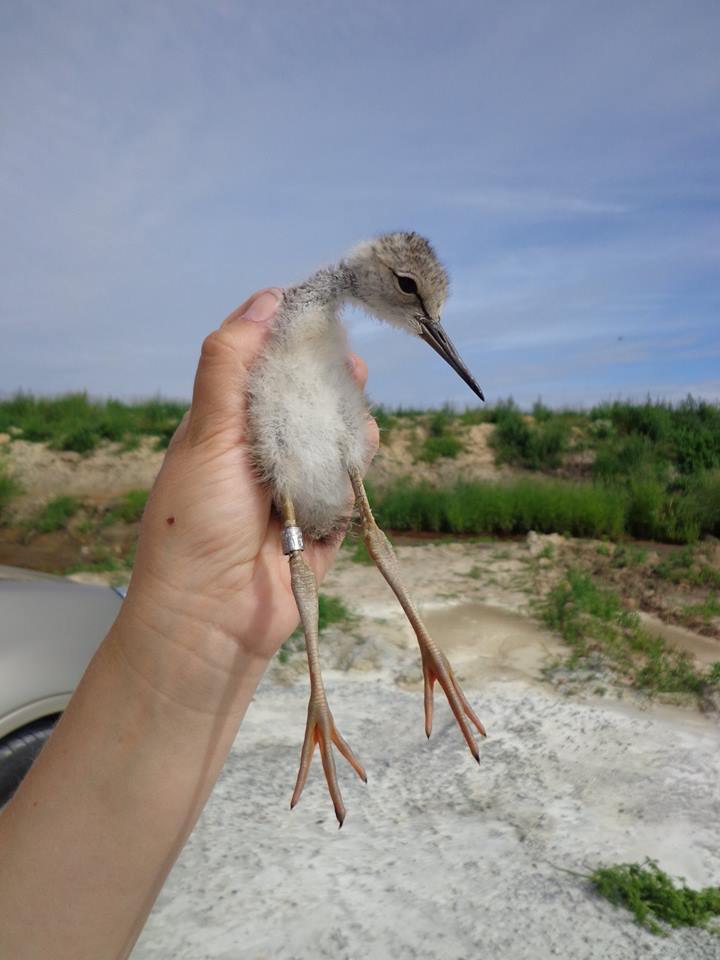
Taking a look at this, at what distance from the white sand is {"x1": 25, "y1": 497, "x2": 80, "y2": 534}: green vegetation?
A: 27.8 ft

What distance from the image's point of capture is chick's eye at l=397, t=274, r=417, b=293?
2113mm

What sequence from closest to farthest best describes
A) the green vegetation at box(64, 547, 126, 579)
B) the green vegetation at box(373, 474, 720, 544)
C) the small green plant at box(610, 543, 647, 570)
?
1. the small green plant at box(610, 543, 647, 570)
2. the green vegetation at box(64, 547, 126, 579)
3. the green vegetation at box(373, 474, 720, 544)

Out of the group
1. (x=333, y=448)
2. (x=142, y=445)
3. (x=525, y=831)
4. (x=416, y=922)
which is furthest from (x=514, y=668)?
(x=142, y=445)

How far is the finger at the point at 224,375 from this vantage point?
1.95 meters

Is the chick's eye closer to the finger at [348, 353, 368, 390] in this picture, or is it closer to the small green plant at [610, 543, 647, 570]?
the finger at [348, 353, 368, 390]

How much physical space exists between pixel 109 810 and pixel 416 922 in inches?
81.3

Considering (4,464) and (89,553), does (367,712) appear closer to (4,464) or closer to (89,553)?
(89,553)

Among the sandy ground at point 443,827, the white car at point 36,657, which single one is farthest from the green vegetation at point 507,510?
the white car at point 36,657

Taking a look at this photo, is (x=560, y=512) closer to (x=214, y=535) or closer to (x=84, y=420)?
(x=214, y=535)

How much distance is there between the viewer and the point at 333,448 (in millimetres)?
1971

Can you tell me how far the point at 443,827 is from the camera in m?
4.07

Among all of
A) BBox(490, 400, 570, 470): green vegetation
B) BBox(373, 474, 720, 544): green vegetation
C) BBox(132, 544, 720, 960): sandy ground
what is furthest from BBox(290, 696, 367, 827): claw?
BBox(490, 400, 570, 470): green vegetation

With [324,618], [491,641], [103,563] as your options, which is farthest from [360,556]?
[103,563]

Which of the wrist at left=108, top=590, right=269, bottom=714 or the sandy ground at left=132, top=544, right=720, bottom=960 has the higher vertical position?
the wrist at left=108, top=590, right=269, bottom=714
